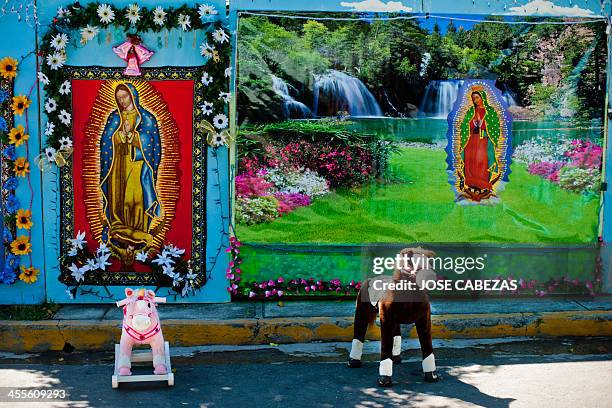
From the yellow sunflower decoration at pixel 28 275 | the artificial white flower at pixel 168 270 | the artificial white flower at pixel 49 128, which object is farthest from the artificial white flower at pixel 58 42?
the artificial white flower at pixel 168 270

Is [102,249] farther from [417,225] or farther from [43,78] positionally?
[417,225]

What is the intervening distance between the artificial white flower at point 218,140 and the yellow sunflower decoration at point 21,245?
2.13m

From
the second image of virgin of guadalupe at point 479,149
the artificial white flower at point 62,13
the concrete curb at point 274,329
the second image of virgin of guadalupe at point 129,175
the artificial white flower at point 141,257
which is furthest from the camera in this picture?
the second image of virgin of guadalupe at point 479,149

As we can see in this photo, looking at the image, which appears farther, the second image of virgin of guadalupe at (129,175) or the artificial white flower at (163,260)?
the artificial white flower at (163,260)

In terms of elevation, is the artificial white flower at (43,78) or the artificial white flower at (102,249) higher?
the artificial white flower at (43,78)

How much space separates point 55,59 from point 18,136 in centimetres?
86

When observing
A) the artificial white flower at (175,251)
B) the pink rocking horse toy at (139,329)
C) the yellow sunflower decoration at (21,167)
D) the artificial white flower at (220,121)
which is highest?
the artificial white flower at (220,121)

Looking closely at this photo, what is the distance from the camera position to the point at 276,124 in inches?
354

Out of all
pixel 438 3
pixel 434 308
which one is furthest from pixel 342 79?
pixel 434 308

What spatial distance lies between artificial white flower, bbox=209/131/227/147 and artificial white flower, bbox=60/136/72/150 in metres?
1.42

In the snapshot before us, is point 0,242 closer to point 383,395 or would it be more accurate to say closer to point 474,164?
→ point 383,395

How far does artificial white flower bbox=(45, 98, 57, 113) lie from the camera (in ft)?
28.6

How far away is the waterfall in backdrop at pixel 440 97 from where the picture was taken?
359 inches

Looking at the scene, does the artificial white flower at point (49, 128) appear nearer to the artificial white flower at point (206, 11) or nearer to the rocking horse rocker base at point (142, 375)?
the artificial white flower at point (206, 11)
